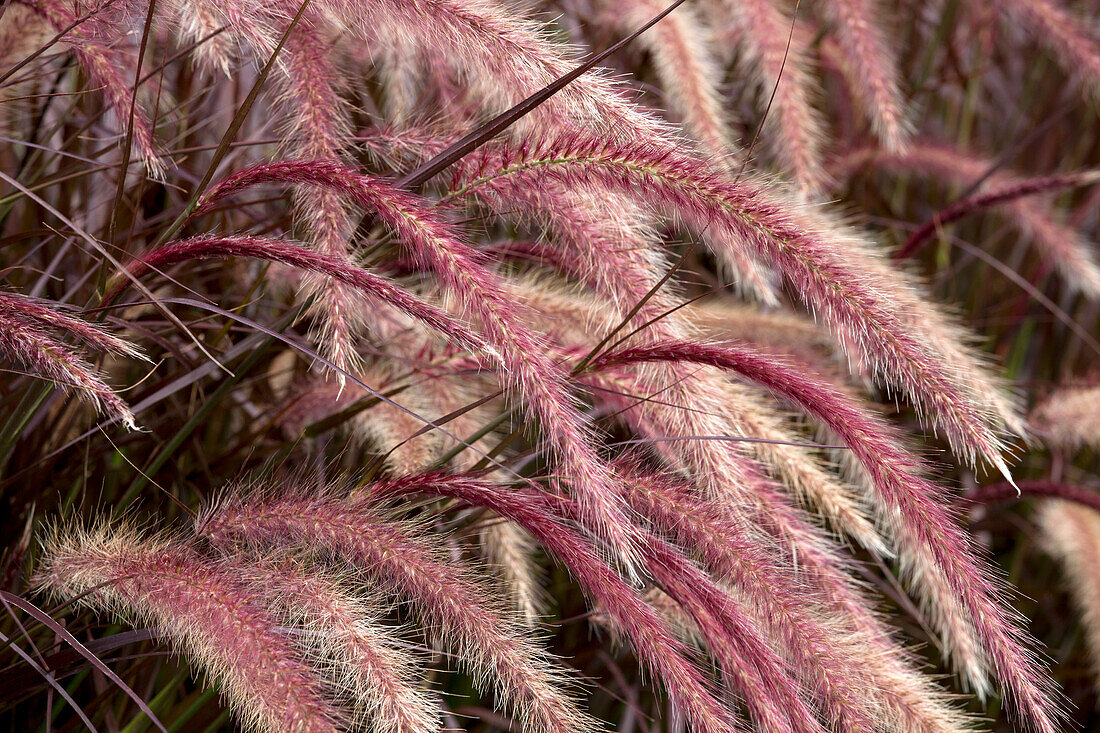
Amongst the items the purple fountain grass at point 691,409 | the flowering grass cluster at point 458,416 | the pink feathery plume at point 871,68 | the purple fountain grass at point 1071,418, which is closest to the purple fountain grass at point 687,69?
the flowering grass cluster at point 458,416

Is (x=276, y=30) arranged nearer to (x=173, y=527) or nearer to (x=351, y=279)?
(x=351, y=279)

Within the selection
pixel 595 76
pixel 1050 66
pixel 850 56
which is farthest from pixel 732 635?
pixel 1050 66

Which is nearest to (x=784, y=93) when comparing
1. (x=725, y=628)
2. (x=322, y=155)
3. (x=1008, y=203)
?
(x=1008, y=203)

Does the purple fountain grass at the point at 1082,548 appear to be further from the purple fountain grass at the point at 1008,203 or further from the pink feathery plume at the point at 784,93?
the pink feathery plume at the point at 784,93

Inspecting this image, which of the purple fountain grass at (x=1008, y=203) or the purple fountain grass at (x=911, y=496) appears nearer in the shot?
the purple fountain grass at (x=911, y=496)

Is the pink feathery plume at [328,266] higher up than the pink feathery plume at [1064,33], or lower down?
lower down
